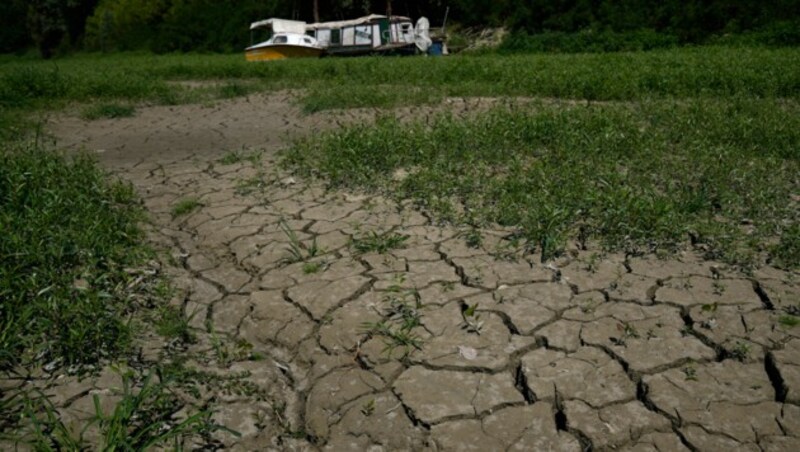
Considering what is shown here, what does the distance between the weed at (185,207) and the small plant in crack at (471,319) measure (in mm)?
2342

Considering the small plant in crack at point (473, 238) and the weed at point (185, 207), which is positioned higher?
the small plant in crack at point (473, 238)

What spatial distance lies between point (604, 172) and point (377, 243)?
6.21ft

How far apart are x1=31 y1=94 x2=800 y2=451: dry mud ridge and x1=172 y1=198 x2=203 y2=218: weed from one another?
320 millimetres

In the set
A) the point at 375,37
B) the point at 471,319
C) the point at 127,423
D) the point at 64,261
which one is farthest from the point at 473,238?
the point at 375,37

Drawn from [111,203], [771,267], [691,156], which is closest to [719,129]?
[691,156]

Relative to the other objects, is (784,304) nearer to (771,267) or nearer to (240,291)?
(771,267)

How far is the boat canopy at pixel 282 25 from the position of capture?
21.1 meters

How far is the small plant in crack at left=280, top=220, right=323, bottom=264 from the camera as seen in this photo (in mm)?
3457

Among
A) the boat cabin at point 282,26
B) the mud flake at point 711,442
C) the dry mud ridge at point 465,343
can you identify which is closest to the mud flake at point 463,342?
the dry mud ridge at point 465,343

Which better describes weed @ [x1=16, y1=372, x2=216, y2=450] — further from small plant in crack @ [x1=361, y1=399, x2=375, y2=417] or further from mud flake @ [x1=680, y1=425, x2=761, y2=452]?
mud flake @ [x1=680, y1=425, x2=761, y2=452]

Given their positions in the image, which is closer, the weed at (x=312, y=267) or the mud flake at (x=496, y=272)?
the mud flake at (x=496, y=272)

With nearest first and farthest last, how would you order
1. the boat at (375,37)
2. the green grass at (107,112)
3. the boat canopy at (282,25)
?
the green grass at (107,112)
the boat at (375,37)
the boat canopy at (282,25)

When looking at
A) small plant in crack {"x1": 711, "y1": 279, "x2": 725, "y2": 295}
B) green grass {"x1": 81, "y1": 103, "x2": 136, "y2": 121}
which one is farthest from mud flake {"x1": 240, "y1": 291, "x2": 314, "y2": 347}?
green grass {"x1": 81, "y1": 103, "x2": 136, "y2": 121}

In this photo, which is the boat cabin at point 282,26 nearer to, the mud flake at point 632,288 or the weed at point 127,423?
the mud flake at point 632,288
